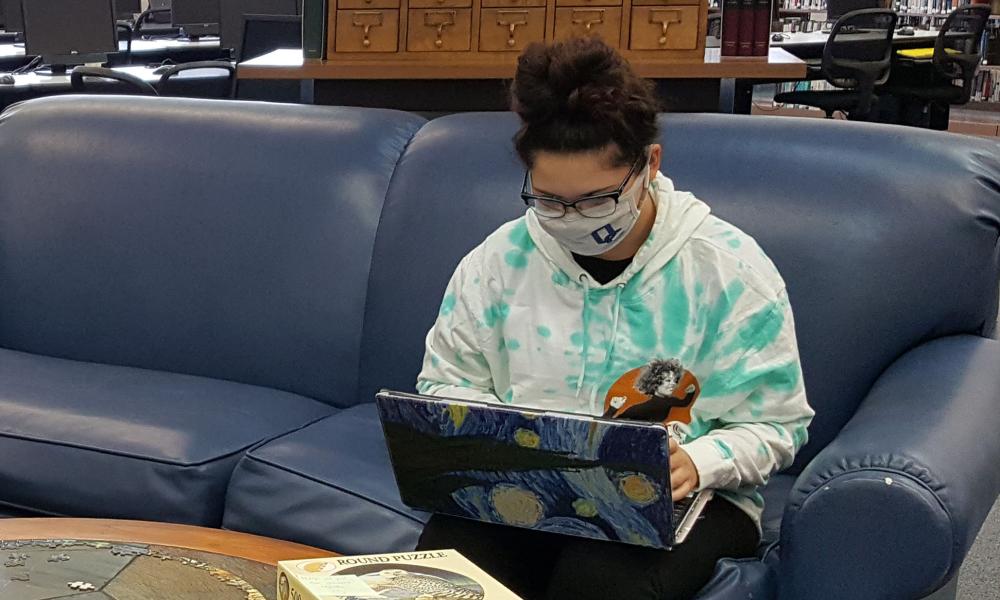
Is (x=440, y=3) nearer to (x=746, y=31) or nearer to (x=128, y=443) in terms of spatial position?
(x=746, y=31)

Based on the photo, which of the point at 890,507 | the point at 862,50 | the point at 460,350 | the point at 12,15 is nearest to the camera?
the point at 890,507

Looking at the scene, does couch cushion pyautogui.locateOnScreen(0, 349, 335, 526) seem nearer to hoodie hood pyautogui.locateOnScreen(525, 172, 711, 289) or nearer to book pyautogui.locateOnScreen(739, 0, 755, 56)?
hoodie hood pyautogui.locateOnScreen(525, 172, 711, 289)

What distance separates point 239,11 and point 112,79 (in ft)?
6.57

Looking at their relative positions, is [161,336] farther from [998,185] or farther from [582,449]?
[998,185]

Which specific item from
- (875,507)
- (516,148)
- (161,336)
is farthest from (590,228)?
(161,336)

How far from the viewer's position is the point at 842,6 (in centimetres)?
912

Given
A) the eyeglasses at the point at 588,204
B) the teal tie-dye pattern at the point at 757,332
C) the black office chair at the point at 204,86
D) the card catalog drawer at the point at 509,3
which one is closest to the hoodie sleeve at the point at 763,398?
the teal tie-dye pattern at the point at 757,332

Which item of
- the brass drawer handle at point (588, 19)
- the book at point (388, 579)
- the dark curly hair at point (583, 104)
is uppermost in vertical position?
the brass drawer handle at point (588, 19)

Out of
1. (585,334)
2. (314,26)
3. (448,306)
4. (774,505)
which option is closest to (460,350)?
(448,306)

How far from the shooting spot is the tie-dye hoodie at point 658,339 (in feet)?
5.30

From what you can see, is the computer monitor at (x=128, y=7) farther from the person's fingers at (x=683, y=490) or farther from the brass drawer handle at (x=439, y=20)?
the person's fingers at (x=683, y=490)

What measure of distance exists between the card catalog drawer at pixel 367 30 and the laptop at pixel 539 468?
5.79ft

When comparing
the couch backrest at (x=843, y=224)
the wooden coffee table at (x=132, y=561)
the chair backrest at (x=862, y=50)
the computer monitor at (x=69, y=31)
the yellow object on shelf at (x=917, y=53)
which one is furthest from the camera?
the yellow object on shelf at (x=917, y=53)

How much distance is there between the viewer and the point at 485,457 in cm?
148
